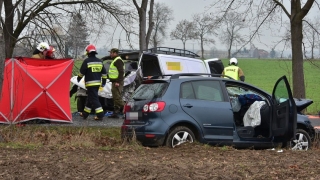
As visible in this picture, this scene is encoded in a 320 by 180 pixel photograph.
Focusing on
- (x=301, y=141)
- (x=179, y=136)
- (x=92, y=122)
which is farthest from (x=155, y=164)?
(x=92, y=122)

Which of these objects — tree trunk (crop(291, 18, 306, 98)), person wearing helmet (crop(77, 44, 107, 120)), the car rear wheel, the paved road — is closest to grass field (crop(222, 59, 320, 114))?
tree trunk (crop(291, 18, 306, 98))

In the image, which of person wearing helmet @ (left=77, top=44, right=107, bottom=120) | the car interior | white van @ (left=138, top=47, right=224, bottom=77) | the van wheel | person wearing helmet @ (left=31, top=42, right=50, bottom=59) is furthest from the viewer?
white van @ (left=138, top=47, right=224, bottom=77)

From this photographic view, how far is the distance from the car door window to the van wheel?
0.61 meters

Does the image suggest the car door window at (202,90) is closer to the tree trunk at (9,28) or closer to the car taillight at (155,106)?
the car taillight at (155,106)

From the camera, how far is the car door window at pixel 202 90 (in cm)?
904

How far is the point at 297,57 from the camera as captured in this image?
50.2ft

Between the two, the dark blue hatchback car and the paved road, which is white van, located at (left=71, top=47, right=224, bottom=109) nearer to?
the paved road

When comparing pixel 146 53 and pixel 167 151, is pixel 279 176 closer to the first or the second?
pixel 167 151

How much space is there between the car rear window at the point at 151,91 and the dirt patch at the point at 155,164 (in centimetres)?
118

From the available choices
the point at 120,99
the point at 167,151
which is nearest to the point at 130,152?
the point at 167,151

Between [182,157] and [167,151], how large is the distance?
2.49 feet

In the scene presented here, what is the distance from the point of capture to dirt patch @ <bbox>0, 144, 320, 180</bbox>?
19.5 feet

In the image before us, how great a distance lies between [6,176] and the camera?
5855 mm

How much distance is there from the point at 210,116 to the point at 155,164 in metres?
2.69
